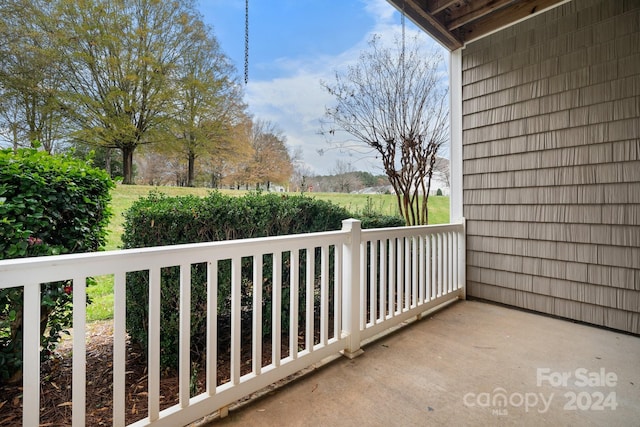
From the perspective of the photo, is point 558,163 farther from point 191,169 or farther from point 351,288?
point 191,169

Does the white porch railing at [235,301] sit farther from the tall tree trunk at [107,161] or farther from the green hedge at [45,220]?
the tall tree trunk at [107,161]

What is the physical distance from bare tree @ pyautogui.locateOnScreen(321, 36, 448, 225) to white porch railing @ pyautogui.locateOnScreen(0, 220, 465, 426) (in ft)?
4.50

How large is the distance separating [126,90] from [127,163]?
459mm

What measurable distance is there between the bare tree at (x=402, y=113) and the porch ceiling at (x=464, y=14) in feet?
2.08

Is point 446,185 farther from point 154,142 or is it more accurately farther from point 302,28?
point 154,142

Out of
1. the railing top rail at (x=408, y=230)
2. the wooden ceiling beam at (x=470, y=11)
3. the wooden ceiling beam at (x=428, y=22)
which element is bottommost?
the railing top rail at (x=408, y=230)

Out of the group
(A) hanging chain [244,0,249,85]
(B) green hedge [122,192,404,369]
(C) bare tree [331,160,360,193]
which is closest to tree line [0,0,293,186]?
(A) hanging chain [244,0,249,85]

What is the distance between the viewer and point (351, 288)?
7.22 ft

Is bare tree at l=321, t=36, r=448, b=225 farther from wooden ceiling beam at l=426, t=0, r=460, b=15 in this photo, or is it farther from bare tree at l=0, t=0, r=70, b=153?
bare tree at l=0, t=0, r=70, b=153

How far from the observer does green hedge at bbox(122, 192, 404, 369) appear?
1.89 m

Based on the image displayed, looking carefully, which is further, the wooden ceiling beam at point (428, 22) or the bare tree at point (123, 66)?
the wooden ceiling beam at point (428, 22)

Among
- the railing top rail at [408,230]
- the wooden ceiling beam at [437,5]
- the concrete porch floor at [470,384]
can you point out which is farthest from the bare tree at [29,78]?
the wooden ceiling beam at [437,5]

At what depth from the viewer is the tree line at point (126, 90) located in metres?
1.65

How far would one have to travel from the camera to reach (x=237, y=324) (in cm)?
166
